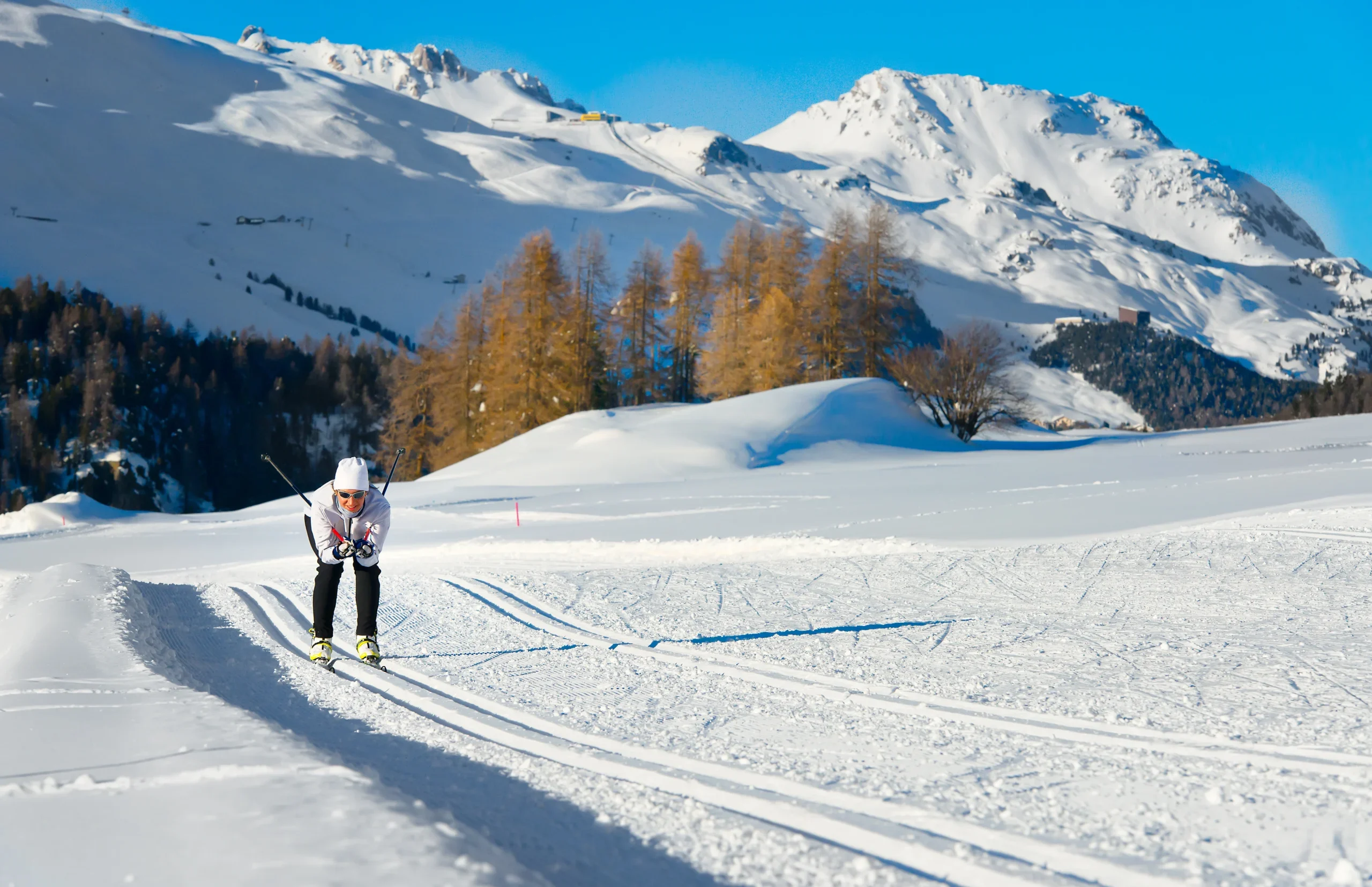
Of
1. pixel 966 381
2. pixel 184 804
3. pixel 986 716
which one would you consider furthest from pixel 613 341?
pixel 184 804

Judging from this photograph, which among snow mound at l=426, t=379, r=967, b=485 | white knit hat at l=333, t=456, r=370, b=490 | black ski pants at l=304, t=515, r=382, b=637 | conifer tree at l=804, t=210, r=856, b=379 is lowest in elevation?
black ski pants at l=304, t=515, r=382, b=637

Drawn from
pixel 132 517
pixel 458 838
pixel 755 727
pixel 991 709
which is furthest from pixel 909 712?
pixel 132 517

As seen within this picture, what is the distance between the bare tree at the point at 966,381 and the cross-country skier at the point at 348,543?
3710cm

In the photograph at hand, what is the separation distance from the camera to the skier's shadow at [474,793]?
3238 mm

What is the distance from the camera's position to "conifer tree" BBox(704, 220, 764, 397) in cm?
4497

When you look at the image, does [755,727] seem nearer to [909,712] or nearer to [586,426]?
[909,712]

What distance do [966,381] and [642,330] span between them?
57.1 feet

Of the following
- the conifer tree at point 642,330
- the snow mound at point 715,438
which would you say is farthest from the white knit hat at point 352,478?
the conifer tree at point 642,330

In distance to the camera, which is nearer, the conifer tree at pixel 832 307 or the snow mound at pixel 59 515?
the snow mound at pixel 59 515

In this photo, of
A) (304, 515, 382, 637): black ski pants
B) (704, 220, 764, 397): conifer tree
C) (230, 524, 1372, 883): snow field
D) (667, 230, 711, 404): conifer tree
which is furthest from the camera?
(667, 230, 711, 404): conifer tree

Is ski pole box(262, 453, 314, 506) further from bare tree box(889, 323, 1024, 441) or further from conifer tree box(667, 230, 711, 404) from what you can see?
conifer tree box(667, 230, 711, 404)

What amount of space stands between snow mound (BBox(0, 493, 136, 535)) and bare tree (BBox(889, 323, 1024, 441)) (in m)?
33.4

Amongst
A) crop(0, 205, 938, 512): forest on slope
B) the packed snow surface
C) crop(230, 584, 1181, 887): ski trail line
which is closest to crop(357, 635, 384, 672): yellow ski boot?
the packed snow surface

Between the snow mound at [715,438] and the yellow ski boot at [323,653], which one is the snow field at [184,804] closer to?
the yellow ski boot at [323,653]
